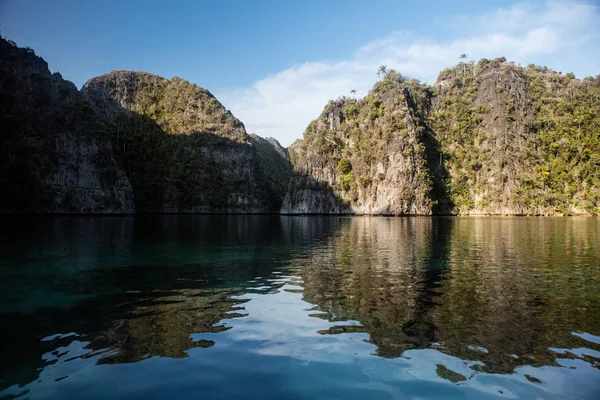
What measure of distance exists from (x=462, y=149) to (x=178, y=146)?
110250mm

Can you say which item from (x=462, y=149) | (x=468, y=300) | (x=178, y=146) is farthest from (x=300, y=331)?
(x=178, y=146)

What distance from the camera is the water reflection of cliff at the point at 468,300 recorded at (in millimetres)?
7972

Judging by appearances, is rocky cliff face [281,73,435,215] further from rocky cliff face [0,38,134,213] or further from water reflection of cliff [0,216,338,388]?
water reflection of cliff [0,216,338,388]

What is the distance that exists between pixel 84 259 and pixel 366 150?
115684 millimetres

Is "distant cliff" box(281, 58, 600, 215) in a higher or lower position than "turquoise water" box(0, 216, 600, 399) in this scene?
higher

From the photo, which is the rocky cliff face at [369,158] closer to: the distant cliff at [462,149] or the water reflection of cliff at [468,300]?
the distant cliff at [462,149]

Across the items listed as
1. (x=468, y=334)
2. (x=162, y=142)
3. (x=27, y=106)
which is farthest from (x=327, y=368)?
(x=162, y=142)

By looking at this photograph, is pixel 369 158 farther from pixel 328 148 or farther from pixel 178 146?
pixel 178 146

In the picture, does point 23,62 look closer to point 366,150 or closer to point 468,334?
point 366,150

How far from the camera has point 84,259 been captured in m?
20.0

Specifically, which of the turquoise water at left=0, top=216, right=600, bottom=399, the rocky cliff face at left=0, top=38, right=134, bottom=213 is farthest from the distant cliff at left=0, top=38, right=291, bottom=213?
the turquoise water at left=0, top=216, right=600, bottom=399

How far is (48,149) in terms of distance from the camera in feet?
297

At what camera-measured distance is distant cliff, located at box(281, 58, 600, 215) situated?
106688 mm

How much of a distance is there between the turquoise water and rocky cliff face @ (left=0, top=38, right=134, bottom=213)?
74842mm
